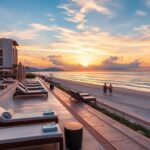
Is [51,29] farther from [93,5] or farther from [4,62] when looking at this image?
[4,62]

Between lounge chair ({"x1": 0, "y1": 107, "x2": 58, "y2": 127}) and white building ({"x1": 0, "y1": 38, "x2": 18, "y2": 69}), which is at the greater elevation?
white building ({"x1": 0, "y1": 38, "x2": 18, "y2": 69})

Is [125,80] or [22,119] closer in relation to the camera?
[22,119]

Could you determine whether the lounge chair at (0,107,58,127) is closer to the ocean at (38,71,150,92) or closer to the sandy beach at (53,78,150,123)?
the sandy beach at (53,78,150,123)

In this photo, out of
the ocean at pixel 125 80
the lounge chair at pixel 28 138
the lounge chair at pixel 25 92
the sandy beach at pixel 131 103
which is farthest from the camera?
the ocean at pixel 125 80

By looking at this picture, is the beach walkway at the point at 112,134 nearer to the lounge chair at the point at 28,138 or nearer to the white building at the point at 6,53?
the lounge chair at the point at 28,138

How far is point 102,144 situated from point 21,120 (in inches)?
73.7

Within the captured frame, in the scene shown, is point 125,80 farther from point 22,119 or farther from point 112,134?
point 22,119

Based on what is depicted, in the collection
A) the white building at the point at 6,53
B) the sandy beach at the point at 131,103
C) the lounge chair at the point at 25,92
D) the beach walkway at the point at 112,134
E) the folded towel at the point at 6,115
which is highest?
the white building at the point at 6,53

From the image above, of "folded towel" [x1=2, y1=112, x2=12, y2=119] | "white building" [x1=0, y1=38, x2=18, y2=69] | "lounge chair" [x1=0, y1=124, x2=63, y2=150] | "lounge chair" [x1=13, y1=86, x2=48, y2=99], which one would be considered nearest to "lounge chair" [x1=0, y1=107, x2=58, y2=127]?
"folded towel" [x1=2, y1=112, x2=12, y2=119]

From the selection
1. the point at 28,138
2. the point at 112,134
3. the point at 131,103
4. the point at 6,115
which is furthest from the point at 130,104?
the point at 28,138

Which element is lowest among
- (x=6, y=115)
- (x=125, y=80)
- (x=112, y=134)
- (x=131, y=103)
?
(x=125, y=80)

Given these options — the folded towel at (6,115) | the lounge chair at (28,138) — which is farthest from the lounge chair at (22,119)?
the lounge chair at (28,138)

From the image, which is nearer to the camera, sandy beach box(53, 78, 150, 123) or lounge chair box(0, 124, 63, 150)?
lounge chair box(0, 124, 63, 150)

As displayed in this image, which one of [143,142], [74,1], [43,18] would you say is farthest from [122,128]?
[43,18]
